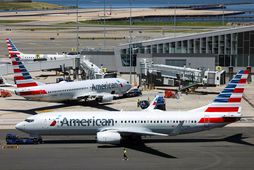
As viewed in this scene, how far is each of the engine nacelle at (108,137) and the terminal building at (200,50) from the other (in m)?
56.5

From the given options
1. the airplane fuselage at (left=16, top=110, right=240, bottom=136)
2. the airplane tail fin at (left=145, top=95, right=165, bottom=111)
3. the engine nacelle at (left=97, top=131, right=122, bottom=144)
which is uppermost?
the airplane tail fin at (left=145, top=95, right=165, bottom=111)

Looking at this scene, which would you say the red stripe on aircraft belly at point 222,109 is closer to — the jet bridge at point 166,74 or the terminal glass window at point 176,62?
the jet bridge at point 166,74

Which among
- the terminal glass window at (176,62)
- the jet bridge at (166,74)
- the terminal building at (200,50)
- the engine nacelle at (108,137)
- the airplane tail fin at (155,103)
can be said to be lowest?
the engine nacelle at (108,137)

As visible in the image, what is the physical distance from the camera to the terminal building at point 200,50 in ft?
362

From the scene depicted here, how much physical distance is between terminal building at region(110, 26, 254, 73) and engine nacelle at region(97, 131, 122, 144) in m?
56.5

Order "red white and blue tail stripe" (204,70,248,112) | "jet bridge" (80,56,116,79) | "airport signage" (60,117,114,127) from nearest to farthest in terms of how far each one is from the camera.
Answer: "airport signage" (60,117,114,127) → "red white and blue tail stripe" (204,70,248,112) → "jet bridge" (80,56,116,79)

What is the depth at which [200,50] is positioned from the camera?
11462 centimetres

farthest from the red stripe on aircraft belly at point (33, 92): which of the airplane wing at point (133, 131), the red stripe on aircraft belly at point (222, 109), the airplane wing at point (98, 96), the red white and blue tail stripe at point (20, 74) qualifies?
the red stripe on aircraft belly at point (222, 109)

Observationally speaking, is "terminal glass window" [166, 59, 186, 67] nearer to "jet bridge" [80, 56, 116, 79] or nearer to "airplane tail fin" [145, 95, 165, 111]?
"jet bridge" [80, 56, 116, 79]

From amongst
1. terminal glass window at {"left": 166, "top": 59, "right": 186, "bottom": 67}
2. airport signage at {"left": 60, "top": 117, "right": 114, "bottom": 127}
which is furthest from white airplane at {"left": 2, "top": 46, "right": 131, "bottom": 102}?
terminal glass window at {"left": 166, "top": 59, "right": 186, "bottom": 67}

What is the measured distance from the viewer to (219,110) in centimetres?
5712

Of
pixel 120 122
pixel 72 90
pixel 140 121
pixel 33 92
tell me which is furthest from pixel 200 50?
pixel 120 122

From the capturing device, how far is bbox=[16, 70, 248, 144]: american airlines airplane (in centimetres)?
5634

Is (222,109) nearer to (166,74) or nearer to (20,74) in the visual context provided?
(20,74)
